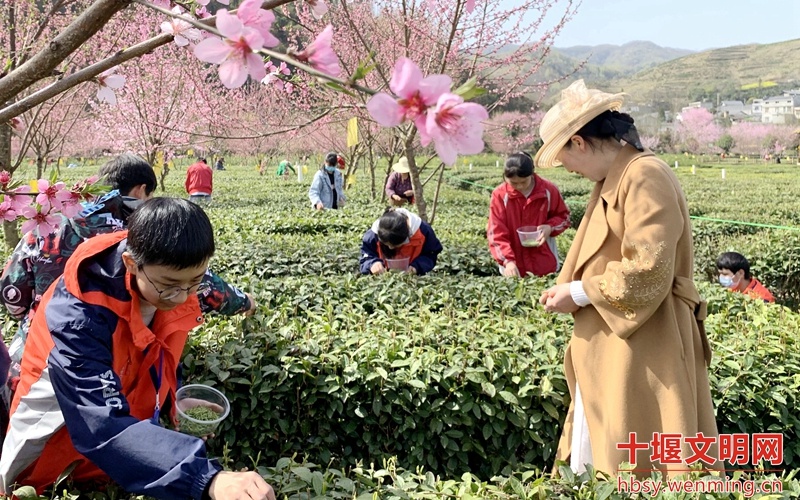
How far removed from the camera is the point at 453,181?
2275cm

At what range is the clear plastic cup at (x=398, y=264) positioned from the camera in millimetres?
4008

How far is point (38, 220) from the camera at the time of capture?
73.6 inches

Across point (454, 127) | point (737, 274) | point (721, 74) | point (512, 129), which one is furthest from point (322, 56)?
point (721, 74)

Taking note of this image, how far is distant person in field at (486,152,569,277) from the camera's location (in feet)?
13.9

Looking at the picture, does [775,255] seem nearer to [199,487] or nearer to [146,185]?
[146,185]

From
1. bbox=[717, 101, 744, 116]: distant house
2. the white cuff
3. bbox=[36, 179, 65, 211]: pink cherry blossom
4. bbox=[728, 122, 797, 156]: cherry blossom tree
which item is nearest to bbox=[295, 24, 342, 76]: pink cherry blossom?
bbox=[36, 179, 65, 211]: pink cherry blossom

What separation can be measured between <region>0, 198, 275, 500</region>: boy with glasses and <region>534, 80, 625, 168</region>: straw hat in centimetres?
130

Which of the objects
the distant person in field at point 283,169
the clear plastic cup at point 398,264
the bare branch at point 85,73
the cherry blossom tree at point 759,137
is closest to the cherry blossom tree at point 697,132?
the cherry blossom tree at point 759,137

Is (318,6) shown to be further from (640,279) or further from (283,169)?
(283,169)

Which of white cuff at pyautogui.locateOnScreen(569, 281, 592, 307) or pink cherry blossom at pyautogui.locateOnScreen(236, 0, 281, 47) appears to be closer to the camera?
pink cherry blossom at pyautogui.locateOnScreen(236, 0, 281, 47)

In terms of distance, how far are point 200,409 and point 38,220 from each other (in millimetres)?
789

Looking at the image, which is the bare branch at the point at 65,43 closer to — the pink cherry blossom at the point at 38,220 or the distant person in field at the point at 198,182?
the pink cherry blossom at the point at 38,220

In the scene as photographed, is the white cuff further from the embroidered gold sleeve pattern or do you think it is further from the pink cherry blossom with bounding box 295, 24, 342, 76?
the pink cherry blossom with bounding box 295, 24, 342, 76

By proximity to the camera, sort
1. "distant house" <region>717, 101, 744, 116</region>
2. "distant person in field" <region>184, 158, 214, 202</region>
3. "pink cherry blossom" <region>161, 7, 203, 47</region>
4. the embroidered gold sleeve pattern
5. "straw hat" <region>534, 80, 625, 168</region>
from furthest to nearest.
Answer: "distant house" <region>717, 101, 744, 116</region> → "distant person in field" <region>184, 158, 214, 202</region> → "straw hat" <region>534, 80, 625, 168</region> → the embroidered gold sleeve pattern → "pink cherry blossom" <region>161, 7, 203, 47</region>
